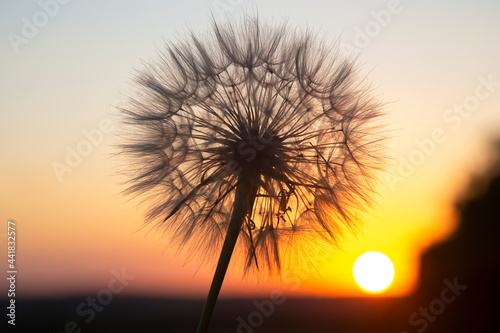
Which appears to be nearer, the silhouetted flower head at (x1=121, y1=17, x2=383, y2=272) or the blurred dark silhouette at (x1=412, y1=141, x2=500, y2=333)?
the silhouetted flower head at (x1=121, y1=17, x2=383, y2=272)

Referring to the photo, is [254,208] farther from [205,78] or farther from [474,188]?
[474,188]

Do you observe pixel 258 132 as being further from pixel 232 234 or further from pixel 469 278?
pixel 469 278

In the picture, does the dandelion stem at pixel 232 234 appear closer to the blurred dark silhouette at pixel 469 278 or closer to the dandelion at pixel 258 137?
the dandelion at pixel 258 137

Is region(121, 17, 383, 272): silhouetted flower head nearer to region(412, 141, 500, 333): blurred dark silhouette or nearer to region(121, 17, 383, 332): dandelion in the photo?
region(121, 17, 383, 332): dandelion

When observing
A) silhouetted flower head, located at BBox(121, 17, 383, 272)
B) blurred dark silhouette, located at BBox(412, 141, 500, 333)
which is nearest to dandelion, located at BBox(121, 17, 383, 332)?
silhouetted flower head, located at BBox(121, 17, 383, 272)

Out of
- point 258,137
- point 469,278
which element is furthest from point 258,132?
point 469,278

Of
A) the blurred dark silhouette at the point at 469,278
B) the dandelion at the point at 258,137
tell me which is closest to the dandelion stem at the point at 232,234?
the dandelion at the point at 258,137

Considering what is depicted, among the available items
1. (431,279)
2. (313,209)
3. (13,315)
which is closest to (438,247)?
(431,279)
